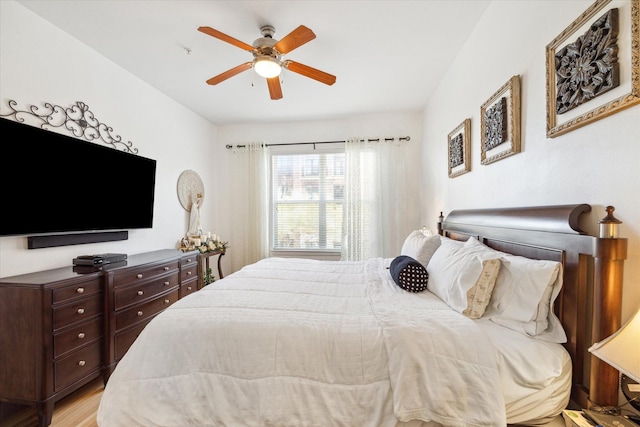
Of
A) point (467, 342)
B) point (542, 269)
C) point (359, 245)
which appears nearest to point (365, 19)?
point (542, 269)

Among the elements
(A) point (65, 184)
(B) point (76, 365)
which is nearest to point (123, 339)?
(B) point (76, 365)

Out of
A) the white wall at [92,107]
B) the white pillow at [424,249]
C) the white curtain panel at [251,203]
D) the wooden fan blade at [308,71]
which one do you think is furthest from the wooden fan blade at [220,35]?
the white curtain panel at [251,203]

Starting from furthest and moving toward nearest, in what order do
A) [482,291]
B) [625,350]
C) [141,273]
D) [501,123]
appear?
[141,273] < [501,123] < [482,291] < [625,350]

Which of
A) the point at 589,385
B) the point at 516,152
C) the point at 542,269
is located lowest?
the point at 589,385

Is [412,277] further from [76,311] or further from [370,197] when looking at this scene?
[370,197]

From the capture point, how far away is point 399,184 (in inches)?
156

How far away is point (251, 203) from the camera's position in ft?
14.1

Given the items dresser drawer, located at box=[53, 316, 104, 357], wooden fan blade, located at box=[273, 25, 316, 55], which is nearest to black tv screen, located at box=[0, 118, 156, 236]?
dresser drawer, located at box=[53, 316, 104, 357]

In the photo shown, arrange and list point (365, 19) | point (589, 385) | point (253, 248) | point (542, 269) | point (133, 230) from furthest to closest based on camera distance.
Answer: point (253, 248) → point (133, 230) → point (365, 19) → point (542, 269) → point (589, 385)

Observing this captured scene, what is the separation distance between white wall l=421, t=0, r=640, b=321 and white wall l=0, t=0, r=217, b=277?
3.15m

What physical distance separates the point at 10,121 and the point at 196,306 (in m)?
1.72

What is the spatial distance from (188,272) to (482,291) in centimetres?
284

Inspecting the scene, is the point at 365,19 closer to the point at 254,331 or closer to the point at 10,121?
the point at 254,331

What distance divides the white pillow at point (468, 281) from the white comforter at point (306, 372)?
4.2 inches
